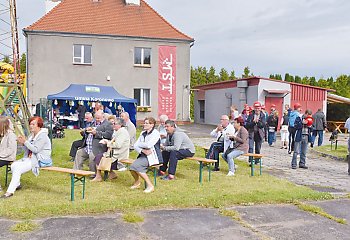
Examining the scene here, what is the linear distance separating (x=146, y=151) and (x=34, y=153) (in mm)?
2089

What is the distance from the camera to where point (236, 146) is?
31.6 feet

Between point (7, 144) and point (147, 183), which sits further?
point (147, 183)

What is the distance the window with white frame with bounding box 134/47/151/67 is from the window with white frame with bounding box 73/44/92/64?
11.1 feet

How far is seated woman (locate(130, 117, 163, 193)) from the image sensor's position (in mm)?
7512

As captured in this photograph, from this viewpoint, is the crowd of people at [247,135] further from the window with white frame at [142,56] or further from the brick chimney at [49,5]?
the brick chimney at [49,5]

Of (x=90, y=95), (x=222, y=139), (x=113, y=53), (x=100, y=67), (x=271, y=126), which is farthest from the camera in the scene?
(x=113, y=53)

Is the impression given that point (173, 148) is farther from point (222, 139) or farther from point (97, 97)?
point (97, 97)

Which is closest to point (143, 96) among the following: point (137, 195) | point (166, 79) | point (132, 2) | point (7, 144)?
point (166, 79)

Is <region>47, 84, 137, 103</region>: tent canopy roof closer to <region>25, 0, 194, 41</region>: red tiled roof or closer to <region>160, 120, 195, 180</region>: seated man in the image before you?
<region>25, 0, 194, 41</region>: red tiled roof

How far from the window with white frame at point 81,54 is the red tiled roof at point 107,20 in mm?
1036

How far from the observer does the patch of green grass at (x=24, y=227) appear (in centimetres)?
509

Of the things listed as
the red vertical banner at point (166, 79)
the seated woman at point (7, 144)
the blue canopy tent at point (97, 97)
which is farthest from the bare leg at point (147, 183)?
the red vertical banner at point (166, 79)

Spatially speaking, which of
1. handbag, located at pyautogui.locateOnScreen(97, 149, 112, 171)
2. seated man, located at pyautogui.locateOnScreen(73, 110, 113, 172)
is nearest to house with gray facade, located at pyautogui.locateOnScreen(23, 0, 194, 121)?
seated man, located at pyautogui.locateOnScreen(73, 110, 113, 172)

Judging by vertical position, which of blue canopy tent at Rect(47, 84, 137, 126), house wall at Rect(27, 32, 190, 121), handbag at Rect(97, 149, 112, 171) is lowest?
handbag at Rect(97, 149, 112, 171)
